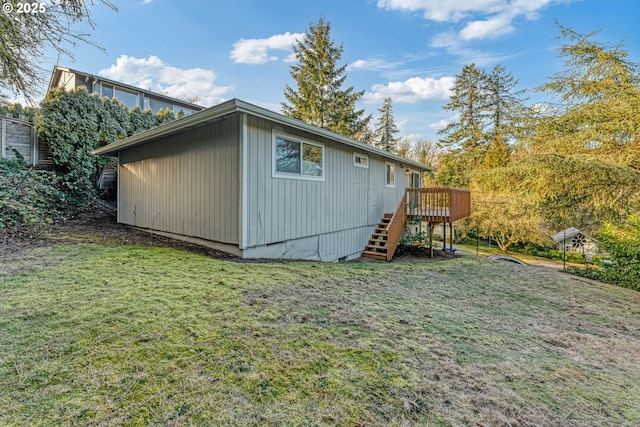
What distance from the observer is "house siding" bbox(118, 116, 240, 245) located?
5414 mm

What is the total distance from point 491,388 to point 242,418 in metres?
1.62

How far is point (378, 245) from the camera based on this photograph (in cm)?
925

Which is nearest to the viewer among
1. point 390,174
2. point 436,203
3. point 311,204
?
point 311,204

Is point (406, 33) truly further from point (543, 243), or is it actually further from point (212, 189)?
point (543, 243)

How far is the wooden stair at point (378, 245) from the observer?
8.80m

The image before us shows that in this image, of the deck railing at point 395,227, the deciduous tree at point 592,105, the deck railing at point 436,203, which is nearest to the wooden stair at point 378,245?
the deck railing at point 395,227

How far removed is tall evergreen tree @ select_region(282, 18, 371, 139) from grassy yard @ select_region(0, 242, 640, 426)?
58.1 feet

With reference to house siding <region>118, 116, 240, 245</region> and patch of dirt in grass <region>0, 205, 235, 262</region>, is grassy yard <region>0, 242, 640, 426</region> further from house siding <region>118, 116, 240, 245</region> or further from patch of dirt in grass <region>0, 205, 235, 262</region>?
house siding <region>118, 116, 240, 245</region>

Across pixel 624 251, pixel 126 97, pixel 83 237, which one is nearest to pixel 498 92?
pixel 624 251

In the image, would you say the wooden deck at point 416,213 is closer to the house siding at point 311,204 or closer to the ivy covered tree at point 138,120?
the house siding at point 311,204

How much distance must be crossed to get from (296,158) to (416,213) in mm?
5598

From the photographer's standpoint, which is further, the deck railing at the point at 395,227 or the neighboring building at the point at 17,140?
the neighboring building at the point at 17,140

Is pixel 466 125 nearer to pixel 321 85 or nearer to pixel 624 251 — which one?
pixel 321 85

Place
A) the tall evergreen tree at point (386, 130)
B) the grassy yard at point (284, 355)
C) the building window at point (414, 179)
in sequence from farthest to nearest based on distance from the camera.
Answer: the tall evergreen tree at point (386, 130) → the building window at point (414, 179) → the grassy yard at point (284, 355)
